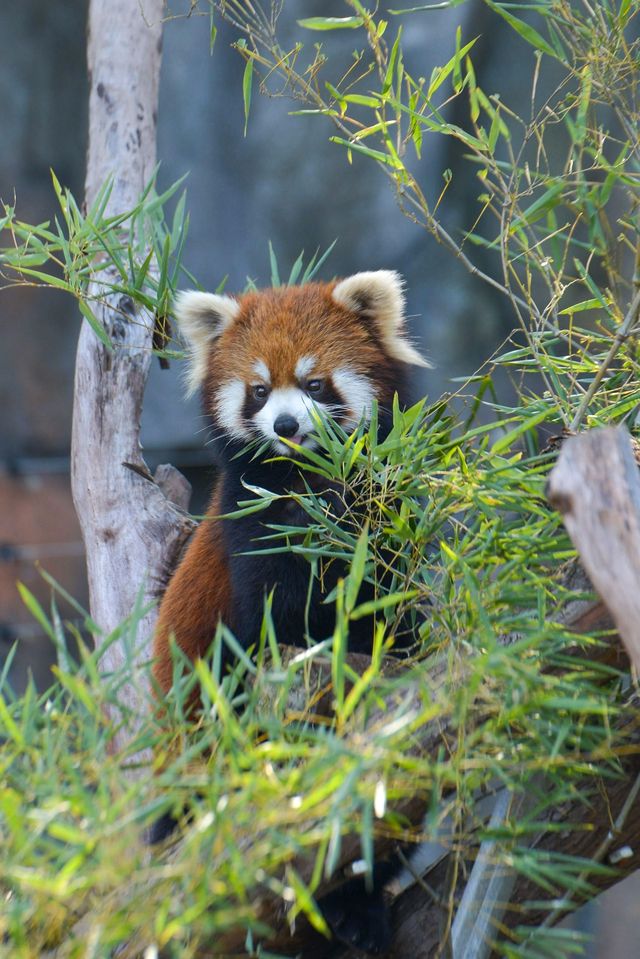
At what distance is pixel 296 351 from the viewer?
2094 mm

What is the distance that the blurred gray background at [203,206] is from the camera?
331 centimetres

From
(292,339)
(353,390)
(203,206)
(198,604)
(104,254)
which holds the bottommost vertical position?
(198,604)

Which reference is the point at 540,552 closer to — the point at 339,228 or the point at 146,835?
the point at 146,835

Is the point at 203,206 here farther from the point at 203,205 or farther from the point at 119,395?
the point at 119,395

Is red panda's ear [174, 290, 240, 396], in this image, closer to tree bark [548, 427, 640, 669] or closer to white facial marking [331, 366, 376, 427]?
white facial marking [331, 366, 376, 427]

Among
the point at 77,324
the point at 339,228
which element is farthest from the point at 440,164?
the point at 77,324

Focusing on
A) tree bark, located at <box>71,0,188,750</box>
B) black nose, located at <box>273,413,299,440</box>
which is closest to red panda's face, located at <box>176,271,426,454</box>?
black nose, located at <box>273,413,299,440</box>

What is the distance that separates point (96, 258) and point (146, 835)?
3.91ft

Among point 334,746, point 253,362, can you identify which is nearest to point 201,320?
point 253,362

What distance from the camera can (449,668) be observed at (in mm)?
Result: 1151

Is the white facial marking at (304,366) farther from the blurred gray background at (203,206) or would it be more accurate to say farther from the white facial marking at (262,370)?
the blurred gray background at (203,206)

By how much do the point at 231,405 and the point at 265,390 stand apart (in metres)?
0.09

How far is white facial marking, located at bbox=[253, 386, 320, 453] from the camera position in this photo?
199 cm

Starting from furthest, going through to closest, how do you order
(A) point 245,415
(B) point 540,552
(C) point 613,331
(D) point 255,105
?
(D) point 255,105
(A) point 245,415
(C) point 613,331
(B) point 540,552
